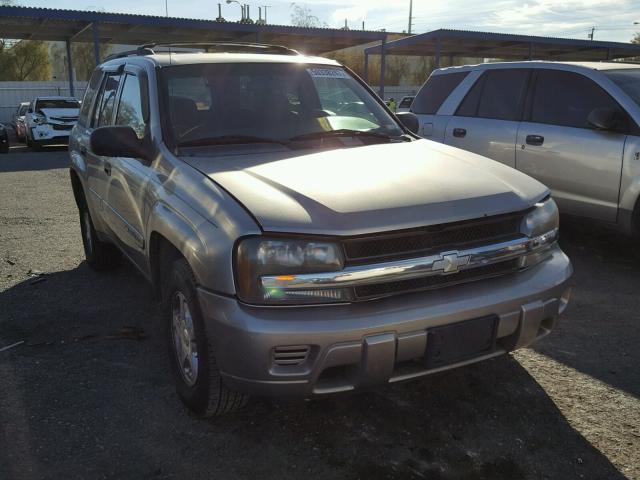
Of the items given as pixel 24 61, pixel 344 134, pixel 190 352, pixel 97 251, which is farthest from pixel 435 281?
pixel 24 61

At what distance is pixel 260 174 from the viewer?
279cm

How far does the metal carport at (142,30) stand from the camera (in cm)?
2119

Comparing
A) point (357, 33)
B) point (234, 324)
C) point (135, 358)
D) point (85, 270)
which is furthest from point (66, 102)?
point (234, 324)

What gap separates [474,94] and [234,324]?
5.18m

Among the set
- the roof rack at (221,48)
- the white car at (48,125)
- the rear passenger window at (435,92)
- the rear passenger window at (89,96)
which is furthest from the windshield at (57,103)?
the roof rack at (221,48)

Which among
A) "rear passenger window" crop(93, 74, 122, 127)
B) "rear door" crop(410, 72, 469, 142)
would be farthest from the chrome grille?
"rear door" crop(410, 72, 469, 142)

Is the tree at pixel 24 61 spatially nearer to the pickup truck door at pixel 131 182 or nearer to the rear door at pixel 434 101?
the rear door at pixel 434 101

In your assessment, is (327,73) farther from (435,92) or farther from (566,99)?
(435,92)

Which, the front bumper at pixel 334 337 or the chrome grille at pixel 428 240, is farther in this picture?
the chrome grille at pixel 428 240

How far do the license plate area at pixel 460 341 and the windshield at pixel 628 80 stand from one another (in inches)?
140

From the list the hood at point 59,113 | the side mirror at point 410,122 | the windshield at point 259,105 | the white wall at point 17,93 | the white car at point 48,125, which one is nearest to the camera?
the windshield at point 259,105

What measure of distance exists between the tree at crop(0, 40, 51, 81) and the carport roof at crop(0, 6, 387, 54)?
1818cm

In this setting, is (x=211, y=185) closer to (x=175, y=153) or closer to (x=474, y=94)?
(x=175, y=153)

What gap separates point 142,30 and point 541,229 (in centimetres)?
2498
